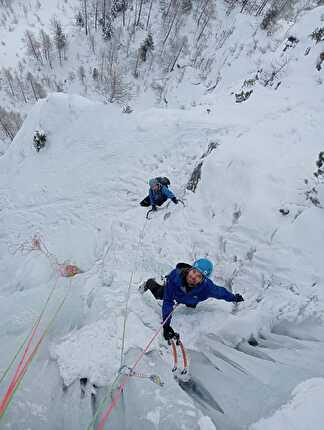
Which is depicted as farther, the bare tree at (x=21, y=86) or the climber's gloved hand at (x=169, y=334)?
the bare tree at (x=21, y=86)

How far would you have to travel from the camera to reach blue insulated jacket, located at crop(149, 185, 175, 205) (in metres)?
5.77

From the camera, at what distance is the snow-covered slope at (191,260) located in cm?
266

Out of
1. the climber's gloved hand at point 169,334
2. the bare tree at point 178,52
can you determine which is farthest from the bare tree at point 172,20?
the climber's gloved hand at point 169,334

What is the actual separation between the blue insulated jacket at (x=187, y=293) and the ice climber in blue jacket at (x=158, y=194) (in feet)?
8.58

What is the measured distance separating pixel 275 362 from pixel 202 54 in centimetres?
Result: 2543

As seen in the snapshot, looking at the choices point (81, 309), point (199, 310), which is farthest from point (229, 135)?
point (81, 309)

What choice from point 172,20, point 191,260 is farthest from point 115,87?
point 191,260

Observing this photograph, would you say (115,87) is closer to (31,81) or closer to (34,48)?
(31,81)

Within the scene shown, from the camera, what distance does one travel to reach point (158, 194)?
5941 mm

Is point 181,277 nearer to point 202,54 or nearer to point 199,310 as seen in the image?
point 199,310

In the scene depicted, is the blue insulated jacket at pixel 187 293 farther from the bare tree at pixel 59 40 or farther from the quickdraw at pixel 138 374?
the bare tree at pixel 59 40

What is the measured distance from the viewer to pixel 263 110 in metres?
7.52

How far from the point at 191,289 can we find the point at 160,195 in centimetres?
307

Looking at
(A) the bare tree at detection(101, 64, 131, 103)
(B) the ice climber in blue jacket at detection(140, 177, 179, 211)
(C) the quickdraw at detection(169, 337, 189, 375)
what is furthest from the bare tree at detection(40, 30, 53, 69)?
(C) the quickdraw at detection(169, 337, 189, 375)
